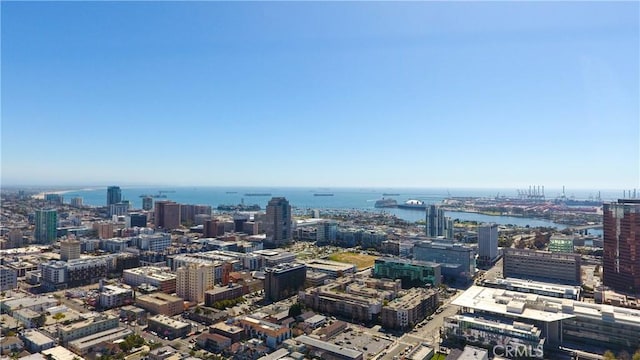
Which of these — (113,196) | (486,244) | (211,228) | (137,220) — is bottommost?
(486,244)

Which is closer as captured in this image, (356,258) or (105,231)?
(356,258)

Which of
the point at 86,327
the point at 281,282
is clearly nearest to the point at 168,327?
the point at 86,327

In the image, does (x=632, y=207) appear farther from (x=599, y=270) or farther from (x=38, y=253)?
(x=38, y=253)

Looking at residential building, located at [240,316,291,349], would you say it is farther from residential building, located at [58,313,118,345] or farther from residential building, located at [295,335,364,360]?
residential building, located at [58,313,118,345]

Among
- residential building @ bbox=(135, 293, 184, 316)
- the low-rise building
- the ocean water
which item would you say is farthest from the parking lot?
the ocean water

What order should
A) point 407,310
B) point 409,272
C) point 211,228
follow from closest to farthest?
point 407,310 → point 409,272 → point 211,228

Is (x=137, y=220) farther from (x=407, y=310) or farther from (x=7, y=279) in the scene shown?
(x=407, y=310)
